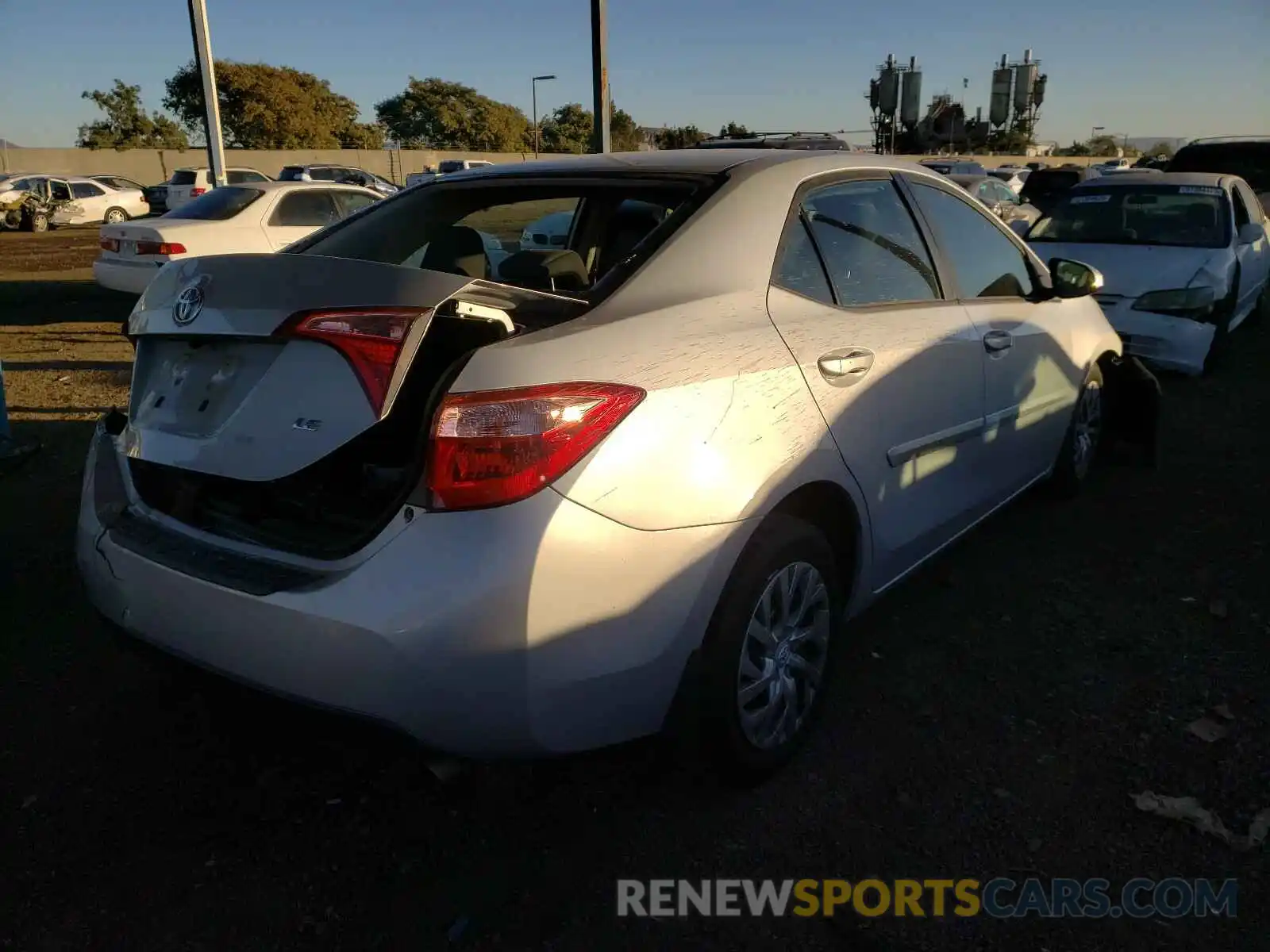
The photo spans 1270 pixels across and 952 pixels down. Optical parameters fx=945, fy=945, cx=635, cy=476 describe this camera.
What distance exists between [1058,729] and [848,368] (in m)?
1.29

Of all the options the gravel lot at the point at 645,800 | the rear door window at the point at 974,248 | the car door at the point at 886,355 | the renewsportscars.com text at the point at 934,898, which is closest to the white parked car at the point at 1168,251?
the rear door window at the point at 974,248

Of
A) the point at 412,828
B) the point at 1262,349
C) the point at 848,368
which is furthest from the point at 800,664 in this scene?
the point at 1262,349

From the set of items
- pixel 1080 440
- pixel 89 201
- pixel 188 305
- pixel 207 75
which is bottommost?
pixel 1080 440

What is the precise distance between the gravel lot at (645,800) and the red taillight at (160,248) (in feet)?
22.5

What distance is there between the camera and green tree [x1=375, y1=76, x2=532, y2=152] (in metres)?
75.2

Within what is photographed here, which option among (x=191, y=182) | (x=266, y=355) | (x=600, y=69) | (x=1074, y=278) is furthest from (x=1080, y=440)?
(x=191, y=182)

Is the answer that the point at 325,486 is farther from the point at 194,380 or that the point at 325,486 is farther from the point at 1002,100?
the point at 1002,100

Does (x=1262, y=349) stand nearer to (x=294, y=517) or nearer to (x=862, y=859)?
(x=862, y=859)

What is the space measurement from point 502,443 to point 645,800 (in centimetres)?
118

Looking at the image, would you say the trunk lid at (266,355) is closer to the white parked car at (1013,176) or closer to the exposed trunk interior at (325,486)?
the exposed trunk interior at (325,486)

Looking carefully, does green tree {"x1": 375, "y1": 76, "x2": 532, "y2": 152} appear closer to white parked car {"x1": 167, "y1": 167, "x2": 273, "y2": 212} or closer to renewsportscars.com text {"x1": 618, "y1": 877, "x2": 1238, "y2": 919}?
white parked car {"x1": 167, "y1": 167, "x2": 273, "y2": 212}

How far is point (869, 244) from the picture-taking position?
308 cm

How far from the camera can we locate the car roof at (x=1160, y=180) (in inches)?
324

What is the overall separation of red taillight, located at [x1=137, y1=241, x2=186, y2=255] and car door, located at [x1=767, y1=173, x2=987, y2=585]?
341 inches
